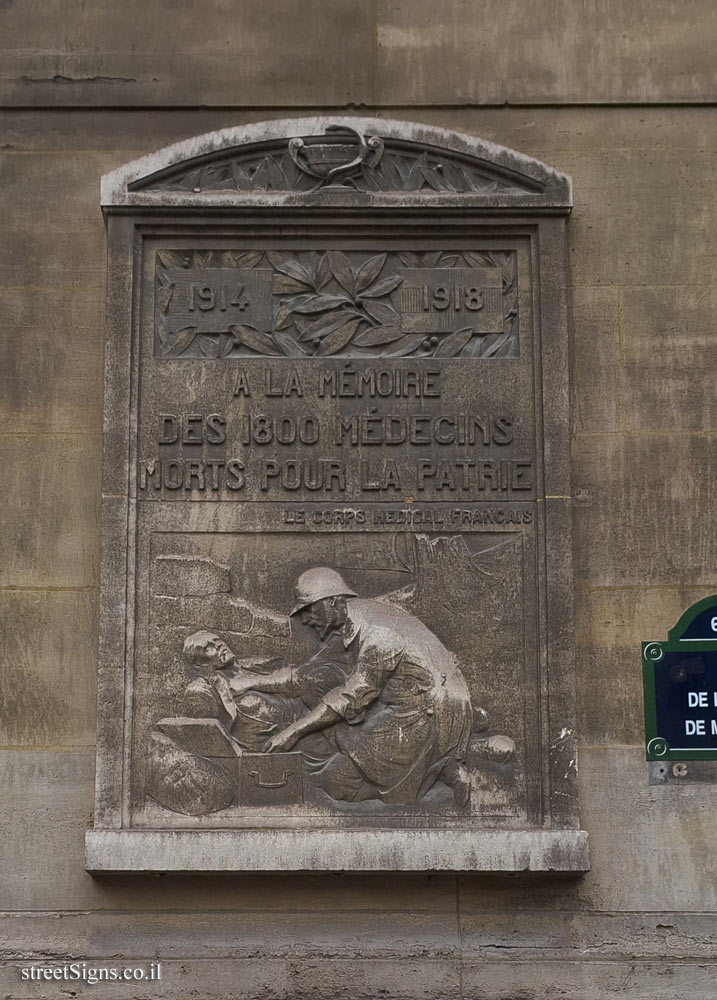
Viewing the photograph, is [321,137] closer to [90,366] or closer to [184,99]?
[184,99]

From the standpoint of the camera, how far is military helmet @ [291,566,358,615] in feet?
26.4

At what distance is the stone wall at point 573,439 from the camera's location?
25.6ft

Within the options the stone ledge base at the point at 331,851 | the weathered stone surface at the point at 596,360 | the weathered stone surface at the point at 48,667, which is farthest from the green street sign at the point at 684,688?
the weathered stone surface at the point at 48,667

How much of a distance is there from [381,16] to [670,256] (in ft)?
7.92

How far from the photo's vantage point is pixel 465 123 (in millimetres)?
8750

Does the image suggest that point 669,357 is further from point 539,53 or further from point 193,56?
point 193,56

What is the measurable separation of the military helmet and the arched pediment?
89.6 inches

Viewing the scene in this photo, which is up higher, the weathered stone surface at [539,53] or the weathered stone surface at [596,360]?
the weathered stone surface at [539,53]

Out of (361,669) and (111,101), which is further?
(111,101)

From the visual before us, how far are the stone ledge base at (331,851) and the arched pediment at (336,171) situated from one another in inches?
148

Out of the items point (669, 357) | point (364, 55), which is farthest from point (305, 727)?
point (364, 55)

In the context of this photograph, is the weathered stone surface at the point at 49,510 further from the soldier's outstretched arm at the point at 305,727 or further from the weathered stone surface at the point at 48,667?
the soldier's outstretched arm at the point at 305,727

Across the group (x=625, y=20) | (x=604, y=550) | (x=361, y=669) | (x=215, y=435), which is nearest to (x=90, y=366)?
(x=215, y=435)

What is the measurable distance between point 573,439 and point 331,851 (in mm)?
2835
